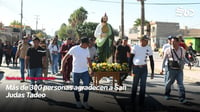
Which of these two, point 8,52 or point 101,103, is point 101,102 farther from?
point 8,52

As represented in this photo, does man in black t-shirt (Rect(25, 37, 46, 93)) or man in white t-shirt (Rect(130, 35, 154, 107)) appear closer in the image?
man in white t-shirt (Rect(130, 35, 154, 107))

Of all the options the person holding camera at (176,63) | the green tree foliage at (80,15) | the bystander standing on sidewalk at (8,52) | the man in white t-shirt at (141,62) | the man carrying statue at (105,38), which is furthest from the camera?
the green tree foliage at (80,15)

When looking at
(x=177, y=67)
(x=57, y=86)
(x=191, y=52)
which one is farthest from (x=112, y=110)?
(x=191, y=52)

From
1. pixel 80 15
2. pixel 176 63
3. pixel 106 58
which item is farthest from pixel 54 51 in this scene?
pixel 80 15

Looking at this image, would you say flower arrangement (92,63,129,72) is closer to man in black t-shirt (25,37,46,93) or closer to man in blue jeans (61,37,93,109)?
man in black t-shirt (25,37,46,93)

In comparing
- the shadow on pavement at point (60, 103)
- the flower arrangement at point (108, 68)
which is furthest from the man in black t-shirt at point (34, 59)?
the flower arrangement at point (108, 68)

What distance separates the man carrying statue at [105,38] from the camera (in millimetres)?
11024

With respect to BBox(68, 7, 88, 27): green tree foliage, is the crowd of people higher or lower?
lower

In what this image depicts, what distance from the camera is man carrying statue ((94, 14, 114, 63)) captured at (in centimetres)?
1102

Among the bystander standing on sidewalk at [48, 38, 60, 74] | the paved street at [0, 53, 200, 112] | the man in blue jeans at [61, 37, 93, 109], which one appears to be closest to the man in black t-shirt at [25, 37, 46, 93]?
the paved street at [0, 53, 200, 112]

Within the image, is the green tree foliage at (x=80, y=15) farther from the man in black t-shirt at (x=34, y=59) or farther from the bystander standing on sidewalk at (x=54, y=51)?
the man in black t-shirt at (x=34, y=59)

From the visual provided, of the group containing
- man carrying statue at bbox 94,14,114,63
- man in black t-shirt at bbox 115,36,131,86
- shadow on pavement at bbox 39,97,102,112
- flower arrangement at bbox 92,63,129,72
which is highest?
man carrying statue at bbox 94,14,114,63

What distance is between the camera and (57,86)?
37.0 ft

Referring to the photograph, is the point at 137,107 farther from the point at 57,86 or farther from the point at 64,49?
the point at 64,49
